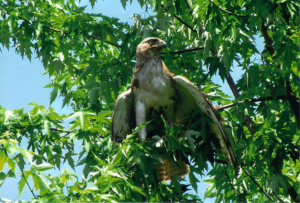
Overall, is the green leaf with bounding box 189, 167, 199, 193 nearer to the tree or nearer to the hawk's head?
the tree

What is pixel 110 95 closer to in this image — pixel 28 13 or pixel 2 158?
pixel 28 13

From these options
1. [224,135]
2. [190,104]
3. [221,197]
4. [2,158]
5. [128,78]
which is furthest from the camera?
[128,78]

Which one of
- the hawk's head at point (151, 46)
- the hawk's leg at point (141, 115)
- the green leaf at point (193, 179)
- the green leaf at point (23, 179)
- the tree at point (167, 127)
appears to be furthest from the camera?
the hawk's head at point (151, 46)

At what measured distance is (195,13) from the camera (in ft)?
18.2

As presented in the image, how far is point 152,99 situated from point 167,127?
56.0 inches

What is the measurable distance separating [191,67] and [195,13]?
72.8 inches

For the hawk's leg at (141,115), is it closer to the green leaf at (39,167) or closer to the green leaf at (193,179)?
the green leaf at (193,179)

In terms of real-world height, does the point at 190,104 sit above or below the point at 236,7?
below

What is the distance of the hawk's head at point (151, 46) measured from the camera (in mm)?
6238

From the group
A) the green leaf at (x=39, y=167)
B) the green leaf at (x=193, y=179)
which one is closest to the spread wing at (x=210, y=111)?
the green leaf at (x=193, y=179)

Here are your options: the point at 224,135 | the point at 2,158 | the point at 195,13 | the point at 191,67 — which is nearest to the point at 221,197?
the point at 224,135

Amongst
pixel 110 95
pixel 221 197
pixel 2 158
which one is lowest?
pixel 221 197

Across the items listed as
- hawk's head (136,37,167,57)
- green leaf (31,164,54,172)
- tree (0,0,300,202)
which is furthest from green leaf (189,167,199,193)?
green leaf (31,164,54,172)

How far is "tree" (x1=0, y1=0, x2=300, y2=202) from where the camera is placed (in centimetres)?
409
